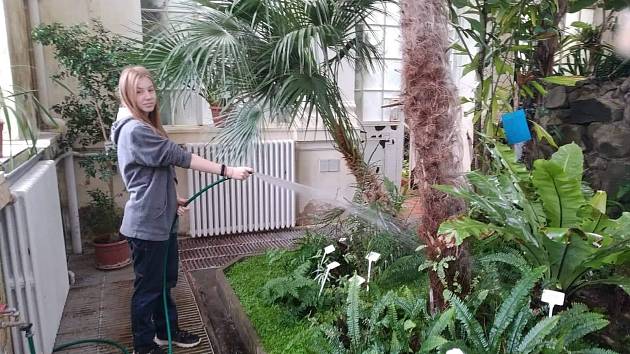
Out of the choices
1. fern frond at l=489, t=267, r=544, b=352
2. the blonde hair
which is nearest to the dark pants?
the blonde hair

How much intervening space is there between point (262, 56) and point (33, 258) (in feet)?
4.73

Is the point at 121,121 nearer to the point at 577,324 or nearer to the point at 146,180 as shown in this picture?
the point at 146,180

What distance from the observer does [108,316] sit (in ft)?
8.91

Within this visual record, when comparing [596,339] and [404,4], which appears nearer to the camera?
[404,4]

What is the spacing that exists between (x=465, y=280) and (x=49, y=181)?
7.14ft

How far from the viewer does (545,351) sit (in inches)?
62.3

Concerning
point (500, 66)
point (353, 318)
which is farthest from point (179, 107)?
point (353, 318)

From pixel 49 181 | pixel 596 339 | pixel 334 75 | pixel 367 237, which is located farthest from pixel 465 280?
pixel 49 181

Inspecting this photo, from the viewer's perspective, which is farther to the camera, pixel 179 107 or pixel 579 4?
pixel 179 107

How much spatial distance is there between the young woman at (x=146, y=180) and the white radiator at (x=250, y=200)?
1.78 metres

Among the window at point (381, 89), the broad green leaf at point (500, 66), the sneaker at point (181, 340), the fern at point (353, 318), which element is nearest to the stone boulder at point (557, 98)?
the broad green leaf at point (500, 66)

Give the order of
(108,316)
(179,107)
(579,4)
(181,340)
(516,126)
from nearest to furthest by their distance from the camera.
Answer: (181,340), (516,126), (108,316), (579,4), (179,107)

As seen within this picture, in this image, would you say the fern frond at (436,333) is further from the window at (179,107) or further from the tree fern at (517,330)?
the window at (179,107)

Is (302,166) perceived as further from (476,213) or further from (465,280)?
(465,280)
